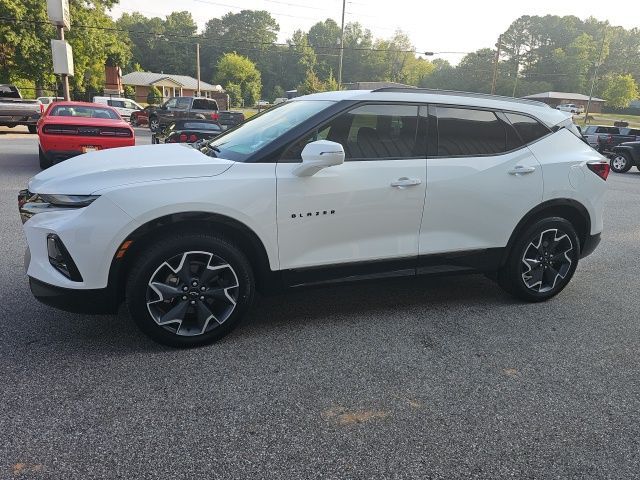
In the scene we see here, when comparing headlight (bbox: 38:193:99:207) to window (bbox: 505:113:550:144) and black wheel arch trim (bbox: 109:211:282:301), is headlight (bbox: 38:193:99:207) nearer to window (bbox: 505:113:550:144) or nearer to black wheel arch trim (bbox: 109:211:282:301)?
black wheel arch trim (bbox: 109:211:282:301)

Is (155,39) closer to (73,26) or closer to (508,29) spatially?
(73,26)

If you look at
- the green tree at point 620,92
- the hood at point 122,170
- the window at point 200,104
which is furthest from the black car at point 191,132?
the green tree at point 620,92

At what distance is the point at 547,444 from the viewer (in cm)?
245

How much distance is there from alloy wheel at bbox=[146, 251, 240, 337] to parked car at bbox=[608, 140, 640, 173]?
19.0 metres

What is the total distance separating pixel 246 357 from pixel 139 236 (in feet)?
3.38

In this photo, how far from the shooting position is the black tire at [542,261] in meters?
4.12

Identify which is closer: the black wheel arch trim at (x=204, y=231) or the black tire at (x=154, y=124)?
the black wheel arch trim at (x=204, y=231)

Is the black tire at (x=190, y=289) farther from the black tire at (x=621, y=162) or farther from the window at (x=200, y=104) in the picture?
the window at (x=200, y=104)

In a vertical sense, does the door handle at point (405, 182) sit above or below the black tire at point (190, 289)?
above

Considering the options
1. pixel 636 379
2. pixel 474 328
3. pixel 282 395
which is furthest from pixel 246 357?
pixel 636 379

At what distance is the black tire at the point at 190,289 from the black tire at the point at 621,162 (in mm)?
18756

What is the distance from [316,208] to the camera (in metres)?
3.32

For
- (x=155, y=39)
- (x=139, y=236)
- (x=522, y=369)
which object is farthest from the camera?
(x=155, y=39)

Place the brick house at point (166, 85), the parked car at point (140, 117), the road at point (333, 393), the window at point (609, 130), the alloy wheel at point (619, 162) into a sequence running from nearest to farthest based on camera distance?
the road at point (333, 393) → the alloy wheel at point (619, 162) → the window at point (609, 130) → the parked car at point (140, 117) → the brick house at point (166, 85)
